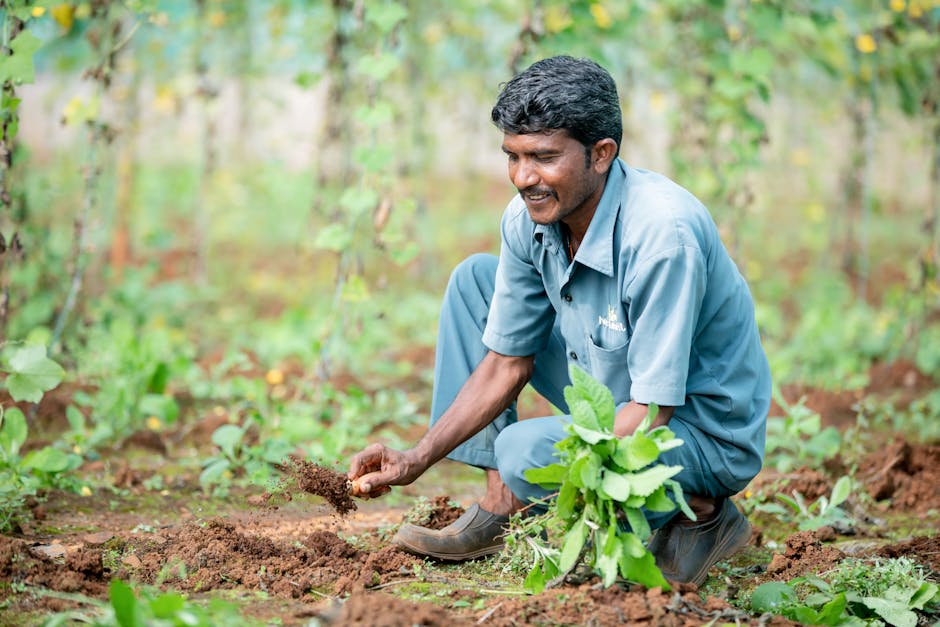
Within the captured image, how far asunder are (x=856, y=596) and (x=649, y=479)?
0.74 meters

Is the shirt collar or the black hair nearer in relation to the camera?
the black hair

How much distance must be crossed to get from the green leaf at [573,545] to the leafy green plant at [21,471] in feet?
5.34

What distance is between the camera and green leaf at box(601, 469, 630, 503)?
228 centimetres

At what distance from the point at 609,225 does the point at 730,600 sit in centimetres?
105

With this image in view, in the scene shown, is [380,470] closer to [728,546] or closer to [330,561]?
[330,561]

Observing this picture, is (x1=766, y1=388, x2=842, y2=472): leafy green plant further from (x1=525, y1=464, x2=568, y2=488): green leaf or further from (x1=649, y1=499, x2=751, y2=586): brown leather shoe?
(x1=525, y1=464, x2=568, y2=488): green leaf

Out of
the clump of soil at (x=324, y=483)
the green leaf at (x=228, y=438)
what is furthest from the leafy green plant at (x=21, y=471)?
the clump of soil at (x=324, y=483)

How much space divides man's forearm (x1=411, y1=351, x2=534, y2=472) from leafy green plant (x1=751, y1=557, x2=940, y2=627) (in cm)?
88

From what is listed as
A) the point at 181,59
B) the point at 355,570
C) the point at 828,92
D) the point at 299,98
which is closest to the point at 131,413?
Answer: the point at 355,570

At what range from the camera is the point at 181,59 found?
347 inches

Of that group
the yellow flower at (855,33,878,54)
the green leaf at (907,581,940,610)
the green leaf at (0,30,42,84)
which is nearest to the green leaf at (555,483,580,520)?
the green leaf at (907,581,940,610)

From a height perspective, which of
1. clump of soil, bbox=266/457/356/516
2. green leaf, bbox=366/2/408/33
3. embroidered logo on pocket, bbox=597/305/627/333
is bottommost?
clump of soil, bbox=266/457/356/516

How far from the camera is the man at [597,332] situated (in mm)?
2527

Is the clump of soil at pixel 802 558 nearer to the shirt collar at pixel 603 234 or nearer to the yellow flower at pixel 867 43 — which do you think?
the shirt collar at pixel 603 234
